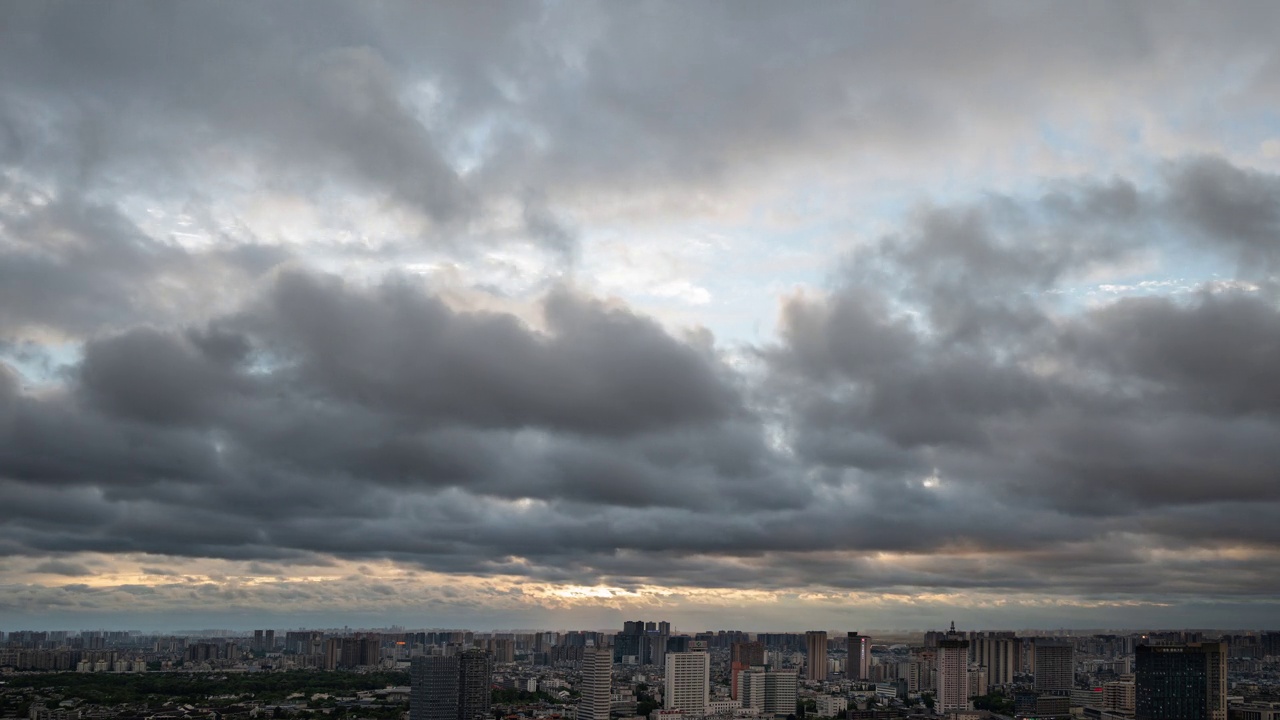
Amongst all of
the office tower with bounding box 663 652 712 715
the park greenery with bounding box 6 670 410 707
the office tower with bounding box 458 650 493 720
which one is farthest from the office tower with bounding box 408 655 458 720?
the park greenery with bounding box 6 670 410 707

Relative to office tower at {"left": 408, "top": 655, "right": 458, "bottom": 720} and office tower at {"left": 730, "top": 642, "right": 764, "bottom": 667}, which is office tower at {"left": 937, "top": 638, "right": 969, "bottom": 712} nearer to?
office tower at {"left": 730, "top": 642, "right": 764, "bottom": 667}

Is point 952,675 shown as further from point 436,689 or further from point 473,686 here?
point 436,689

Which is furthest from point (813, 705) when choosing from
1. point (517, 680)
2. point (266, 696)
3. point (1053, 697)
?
point (266, 696)

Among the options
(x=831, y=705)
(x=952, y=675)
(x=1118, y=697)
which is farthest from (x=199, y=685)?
(x=1118, y=697)

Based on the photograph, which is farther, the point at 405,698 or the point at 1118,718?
the point at 405,698

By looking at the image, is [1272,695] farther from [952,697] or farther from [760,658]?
[760,658]

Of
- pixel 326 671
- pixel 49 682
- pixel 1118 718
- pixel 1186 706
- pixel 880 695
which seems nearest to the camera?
pixel 1186 706
